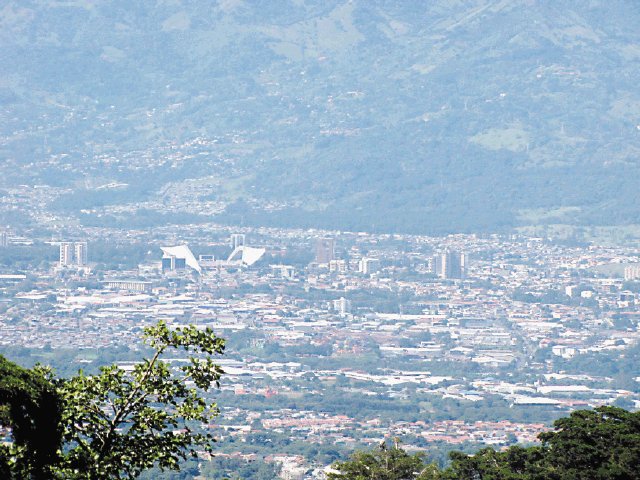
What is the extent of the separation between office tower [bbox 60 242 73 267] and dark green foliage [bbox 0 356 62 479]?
99.5 meters

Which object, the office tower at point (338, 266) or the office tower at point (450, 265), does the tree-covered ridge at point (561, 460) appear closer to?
the office tower at point (450, 265)

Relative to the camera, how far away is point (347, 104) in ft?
520

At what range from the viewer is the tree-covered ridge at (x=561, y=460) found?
19.2m

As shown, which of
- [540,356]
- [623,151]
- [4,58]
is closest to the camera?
[540,356]

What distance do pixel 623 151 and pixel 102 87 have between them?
5715 cm

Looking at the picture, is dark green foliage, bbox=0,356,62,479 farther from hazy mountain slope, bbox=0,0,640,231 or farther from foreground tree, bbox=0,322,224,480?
hazy mountain slope, bbox=0,0,640,231

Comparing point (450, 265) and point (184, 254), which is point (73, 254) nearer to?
point (184, 254)

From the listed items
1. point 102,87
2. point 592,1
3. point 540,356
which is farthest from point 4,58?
point 540,356

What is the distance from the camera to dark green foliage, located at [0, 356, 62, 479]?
11.0 meters

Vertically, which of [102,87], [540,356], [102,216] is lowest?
[540,356]

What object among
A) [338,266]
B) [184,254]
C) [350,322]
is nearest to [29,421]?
[350,322]

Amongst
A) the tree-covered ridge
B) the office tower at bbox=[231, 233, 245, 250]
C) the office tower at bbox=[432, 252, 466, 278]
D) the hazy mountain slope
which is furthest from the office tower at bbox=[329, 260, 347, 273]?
the tree-covered ridge

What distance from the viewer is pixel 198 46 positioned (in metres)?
174

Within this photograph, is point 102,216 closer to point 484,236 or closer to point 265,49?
point 484,236
